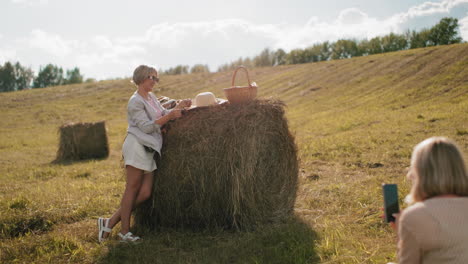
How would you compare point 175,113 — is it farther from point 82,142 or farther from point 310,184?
point 82,142

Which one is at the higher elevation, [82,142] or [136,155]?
[136,155]

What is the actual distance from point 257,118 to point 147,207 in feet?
6.16

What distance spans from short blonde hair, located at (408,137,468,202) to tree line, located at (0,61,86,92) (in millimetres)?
71923

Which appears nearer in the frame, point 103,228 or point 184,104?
point 103,228

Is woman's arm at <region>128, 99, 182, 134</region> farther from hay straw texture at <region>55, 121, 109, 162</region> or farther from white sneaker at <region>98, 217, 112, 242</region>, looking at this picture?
hay straw texture at <region>55, 121, 109, 162</region>

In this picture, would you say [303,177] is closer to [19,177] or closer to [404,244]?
[404,244]

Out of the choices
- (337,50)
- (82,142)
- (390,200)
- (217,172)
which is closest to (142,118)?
(217,172)

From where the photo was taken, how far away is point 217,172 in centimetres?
468

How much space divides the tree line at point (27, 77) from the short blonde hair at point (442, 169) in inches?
2832

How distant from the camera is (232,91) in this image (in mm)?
5039

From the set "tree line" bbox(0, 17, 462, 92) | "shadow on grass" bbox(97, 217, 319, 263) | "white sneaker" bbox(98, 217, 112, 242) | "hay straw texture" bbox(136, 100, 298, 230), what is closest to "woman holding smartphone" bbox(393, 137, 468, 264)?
"shadow on grass" bbox(97, 217, 319, 263)

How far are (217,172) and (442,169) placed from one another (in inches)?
116

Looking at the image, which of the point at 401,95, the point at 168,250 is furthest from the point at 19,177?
the point at 401,95

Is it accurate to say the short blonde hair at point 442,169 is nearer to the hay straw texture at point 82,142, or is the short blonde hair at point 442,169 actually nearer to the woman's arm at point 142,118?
the woman's arm at point 142,118
